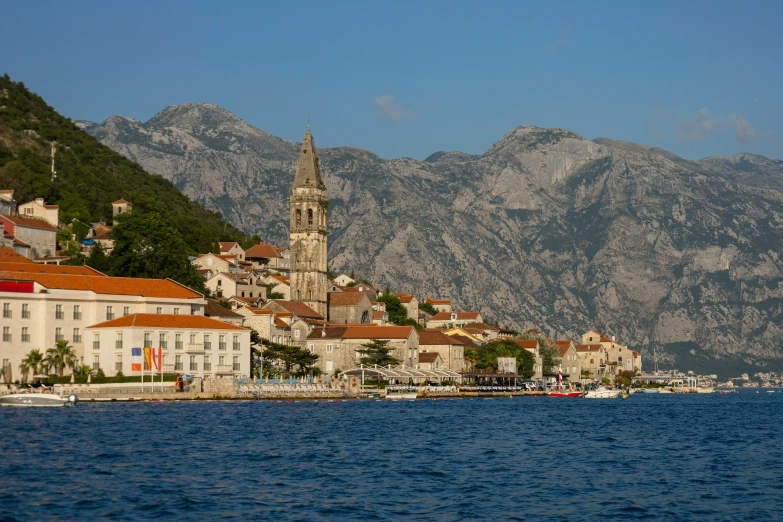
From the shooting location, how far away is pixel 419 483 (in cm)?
4469

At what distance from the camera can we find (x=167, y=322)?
101 meters

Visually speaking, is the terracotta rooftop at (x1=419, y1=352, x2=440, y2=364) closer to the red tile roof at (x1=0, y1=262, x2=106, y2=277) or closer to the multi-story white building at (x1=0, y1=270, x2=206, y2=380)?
the multi-story white building at (x1=0, y1=270, x2=206, y2=380)

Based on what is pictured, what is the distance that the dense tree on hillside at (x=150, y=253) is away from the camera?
12600 cm

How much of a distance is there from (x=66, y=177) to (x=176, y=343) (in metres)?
84.7

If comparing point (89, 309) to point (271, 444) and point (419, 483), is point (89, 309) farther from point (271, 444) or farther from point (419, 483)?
point (419, 483)

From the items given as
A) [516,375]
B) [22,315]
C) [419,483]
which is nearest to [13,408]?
[22,315]

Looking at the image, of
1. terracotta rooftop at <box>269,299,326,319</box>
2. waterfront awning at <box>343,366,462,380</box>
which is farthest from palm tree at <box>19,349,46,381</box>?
terracotta rooftop at <box>269,299,326,319</box>

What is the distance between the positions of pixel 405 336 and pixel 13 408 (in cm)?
6526

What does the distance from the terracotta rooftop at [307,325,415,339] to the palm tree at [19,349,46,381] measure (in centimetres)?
4639

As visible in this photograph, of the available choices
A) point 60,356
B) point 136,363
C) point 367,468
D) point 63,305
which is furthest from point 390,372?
point 367,468

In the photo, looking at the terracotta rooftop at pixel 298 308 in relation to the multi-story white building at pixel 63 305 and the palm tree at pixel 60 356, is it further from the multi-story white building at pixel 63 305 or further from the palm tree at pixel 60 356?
the palm tree at pixel 60 356

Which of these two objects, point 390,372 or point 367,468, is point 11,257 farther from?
point 367,468

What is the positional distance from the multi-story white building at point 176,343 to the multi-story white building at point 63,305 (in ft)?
6.01

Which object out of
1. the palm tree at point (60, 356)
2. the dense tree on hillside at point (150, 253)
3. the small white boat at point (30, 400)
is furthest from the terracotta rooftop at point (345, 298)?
the small white boat at point (30, 400)
